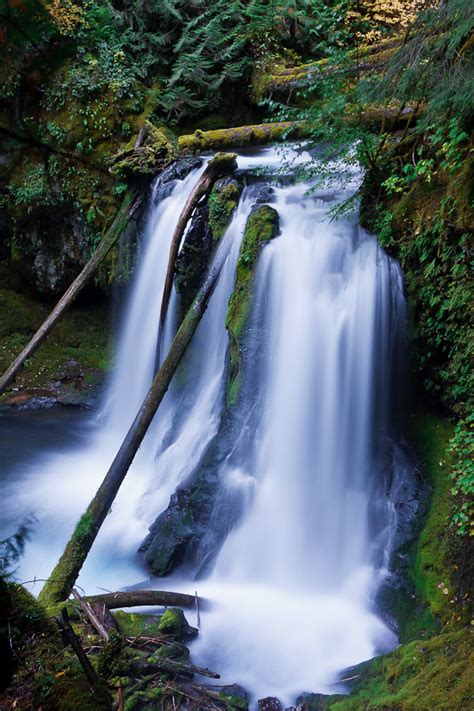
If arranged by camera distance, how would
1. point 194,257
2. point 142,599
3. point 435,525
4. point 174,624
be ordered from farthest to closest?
point 194,257 < point 435,525 < point 142,599 < point 174,624

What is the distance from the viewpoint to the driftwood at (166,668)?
129 inches

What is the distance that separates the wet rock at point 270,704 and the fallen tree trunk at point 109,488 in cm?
167

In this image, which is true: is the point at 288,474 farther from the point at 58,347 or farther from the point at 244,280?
the point at 58,347

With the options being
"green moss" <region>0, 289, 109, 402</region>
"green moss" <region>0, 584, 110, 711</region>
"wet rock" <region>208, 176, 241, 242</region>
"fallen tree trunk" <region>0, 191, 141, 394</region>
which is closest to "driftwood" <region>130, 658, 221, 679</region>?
"green moss" <region>0, 584, 110, 711</region>

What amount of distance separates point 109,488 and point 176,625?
1.27 meters

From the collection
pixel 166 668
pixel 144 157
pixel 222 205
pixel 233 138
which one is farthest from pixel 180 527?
pixel 233 138

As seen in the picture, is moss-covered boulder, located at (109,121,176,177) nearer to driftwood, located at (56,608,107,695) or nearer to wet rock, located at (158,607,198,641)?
wet rock, located at (158,607,198,641)

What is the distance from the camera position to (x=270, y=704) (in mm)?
3529

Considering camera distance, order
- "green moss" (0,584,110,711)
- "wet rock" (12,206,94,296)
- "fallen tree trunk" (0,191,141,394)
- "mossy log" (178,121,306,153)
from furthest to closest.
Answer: "wet rock" (12,206,94,296)
"mossy log" (178,121,306,153)
"fallen tree trunk" (0,191,141,394)
"green moss" (0,584,110,711)

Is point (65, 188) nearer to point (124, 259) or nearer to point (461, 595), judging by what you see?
point (124, 259)

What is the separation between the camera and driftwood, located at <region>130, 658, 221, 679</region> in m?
3.28

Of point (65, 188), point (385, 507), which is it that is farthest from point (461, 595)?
point (65, 188)

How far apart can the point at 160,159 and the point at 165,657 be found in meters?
8.16

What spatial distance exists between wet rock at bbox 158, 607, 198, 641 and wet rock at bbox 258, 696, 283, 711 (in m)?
0.76
